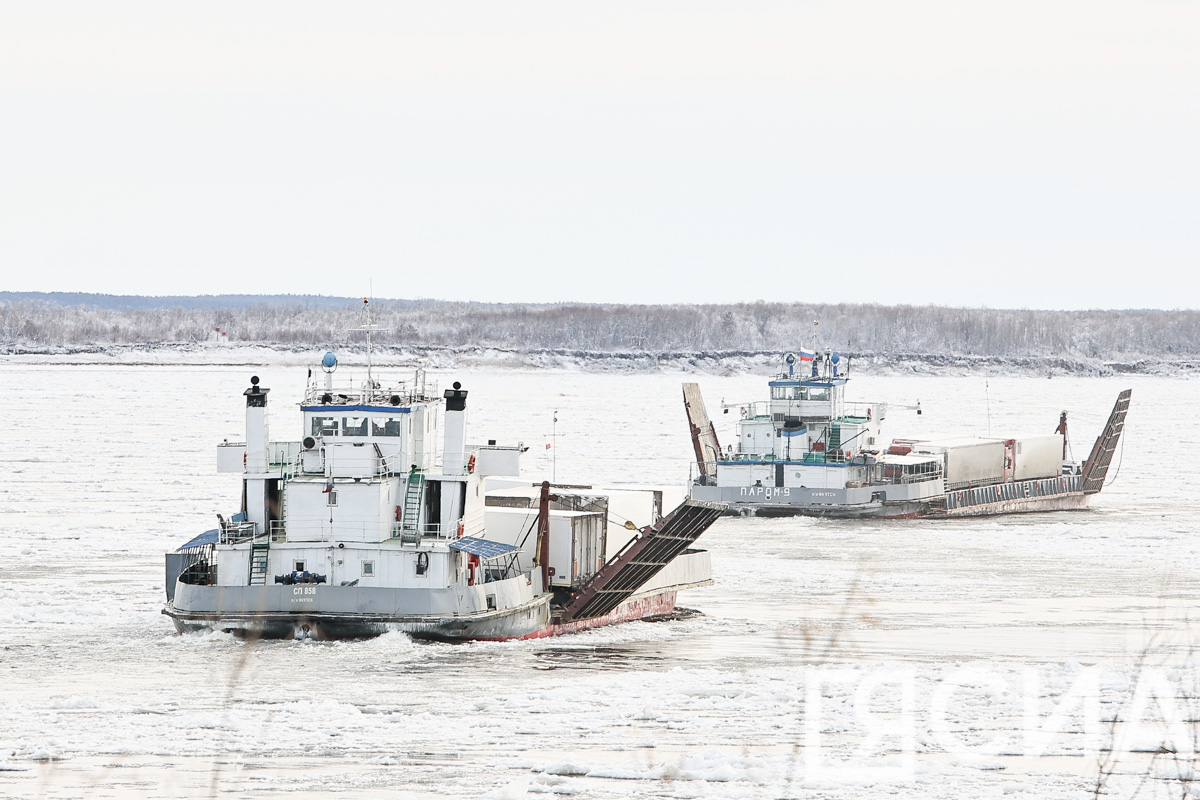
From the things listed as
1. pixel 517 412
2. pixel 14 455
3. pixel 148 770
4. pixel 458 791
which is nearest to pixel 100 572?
pixel 148 770

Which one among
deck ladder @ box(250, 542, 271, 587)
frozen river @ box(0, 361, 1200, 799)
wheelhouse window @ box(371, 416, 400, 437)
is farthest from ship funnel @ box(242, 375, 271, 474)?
frozen river @ box(0, 361, 1200, 799)

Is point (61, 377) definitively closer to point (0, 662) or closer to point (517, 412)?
point (517, 412)

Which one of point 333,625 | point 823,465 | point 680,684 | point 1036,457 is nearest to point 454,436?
point 333,625

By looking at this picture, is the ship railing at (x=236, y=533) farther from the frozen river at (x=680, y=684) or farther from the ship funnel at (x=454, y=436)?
the ship funnel at (x=454, y=436)

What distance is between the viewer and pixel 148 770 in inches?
832

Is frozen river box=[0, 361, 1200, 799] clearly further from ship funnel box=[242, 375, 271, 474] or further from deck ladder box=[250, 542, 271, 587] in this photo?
ship funnel box=[242, 375, 271, 474]

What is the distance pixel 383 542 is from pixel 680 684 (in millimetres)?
7726

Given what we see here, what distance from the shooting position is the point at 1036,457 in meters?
76.2

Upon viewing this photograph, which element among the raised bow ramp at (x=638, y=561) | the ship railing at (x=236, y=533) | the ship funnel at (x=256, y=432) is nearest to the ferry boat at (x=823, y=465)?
the raised bow ramp at (x=638, y=561)

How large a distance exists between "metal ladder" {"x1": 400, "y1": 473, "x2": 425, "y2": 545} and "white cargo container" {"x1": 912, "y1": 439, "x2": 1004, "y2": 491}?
4002 centimetres

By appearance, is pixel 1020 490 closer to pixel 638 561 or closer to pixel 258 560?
pixel 638 561

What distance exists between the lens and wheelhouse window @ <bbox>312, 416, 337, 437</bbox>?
1288 inches

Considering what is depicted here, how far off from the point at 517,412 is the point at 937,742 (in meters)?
91.0

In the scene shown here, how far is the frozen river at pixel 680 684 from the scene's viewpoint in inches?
837
